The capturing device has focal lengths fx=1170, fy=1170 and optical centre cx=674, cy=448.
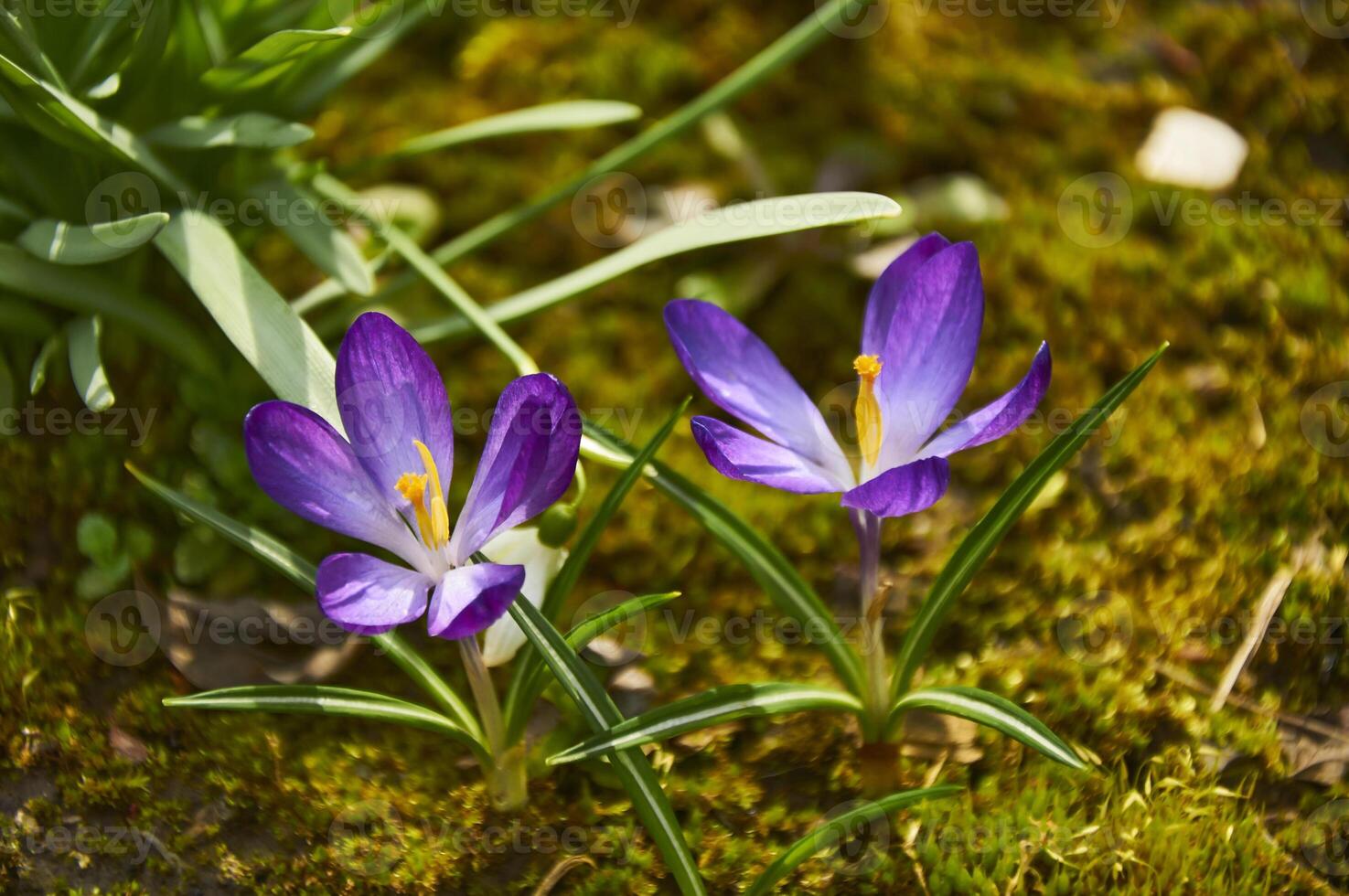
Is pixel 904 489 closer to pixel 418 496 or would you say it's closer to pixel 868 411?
pixel 868 411

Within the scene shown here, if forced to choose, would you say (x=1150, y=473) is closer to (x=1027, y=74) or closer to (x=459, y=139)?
(x=1027, y=74)

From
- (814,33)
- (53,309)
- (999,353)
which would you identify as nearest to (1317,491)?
(999,353)

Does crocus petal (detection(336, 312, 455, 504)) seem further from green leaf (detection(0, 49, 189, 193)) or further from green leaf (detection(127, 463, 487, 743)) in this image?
green leaf (detection(0, 49, 189, 193))

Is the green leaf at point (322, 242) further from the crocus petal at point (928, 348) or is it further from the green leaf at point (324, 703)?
the crocus petal at point (928, 348)

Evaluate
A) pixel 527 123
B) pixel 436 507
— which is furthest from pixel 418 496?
pixel 527 123

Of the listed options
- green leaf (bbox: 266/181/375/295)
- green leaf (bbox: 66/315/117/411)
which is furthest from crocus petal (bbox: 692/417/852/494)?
green leaf (bbox: 66/315/117/411)

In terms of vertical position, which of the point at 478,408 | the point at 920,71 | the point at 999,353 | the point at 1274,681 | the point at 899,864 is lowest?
the point at 1274,681
